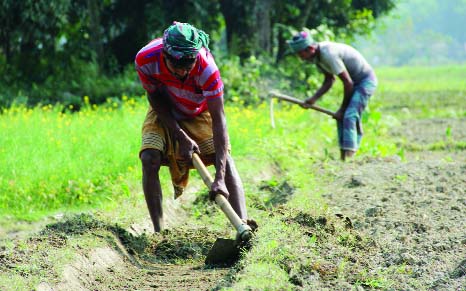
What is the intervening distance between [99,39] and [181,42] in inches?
495

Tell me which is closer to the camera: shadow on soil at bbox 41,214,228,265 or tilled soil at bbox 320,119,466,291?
tilled soil at bbox 320,119,466,291

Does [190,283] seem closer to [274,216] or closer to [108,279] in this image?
[108,279]

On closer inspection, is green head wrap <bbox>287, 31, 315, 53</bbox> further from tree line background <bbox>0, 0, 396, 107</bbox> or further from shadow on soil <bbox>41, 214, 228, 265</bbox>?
tree line background <bbox>0, 0, 396, 107</bbox>

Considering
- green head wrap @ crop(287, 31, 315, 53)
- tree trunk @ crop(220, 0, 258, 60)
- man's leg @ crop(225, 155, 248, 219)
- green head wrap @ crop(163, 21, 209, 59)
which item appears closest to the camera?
green head wrap @ crop(163, 21, 209, 59)

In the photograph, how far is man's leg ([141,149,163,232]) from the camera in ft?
20.9

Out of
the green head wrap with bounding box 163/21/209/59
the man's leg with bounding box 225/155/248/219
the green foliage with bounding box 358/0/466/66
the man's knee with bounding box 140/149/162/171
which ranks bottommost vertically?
the green foliage with bounding box 358/0/466/66

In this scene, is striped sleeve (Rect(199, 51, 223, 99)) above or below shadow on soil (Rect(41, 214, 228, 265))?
above

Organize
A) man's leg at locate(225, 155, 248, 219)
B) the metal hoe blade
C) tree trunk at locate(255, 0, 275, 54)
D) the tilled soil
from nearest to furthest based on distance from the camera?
the tilled soil
the metal hoe blade
man's leg at locate(225, 155, 248, 219)
tree trunk at locate(255, 0, 275, 54)

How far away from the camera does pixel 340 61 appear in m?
10.2

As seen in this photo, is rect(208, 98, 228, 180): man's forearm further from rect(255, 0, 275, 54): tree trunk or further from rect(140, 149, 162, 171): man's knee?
rect(255, 0, 275, 54): tree trunk

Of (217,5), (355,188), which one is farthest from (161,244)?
(217,5)

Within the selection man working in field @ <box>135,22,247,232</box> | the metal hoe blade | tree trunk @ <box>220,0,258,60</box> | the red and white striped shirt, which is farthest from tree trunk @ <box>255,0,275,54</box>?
the metal hoe blade

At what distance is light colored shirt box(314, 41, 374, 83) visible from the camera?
10086mm

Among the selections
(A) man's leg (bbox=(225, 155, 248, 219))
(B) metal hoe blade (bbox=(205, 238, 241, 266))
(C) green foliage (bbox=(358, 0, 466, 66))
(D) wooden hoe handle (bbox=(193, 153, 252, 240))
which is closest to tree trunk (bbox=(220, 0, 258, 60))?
(A) man's leg (bbox=(225, 155, 248, 219))
